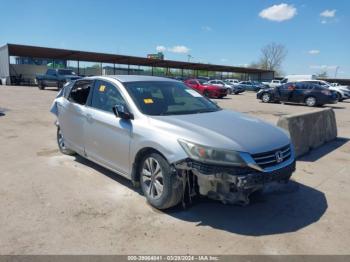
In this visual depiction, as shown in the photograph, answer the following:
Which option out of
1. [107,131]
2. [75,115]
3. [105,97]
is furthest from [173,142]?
[75,115]

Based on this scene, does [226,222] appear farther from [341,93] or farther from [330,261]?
[341,93]

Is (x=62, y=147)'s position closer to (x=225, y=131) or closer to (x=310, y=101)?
(x=225, y=131)

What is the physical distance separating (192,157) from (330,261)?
1.69 m

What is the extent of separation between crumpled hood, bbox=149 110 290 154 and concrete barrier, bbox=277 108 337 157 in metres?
2.40

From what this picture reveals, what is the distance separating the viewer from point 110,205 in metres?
4.27

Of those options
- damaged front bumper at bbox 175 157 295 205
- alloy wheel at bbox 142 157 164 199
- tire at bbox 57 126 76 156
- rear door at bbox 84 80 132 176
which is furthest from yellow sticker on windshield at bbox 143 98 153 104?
tire at bbox 57 126 76 156

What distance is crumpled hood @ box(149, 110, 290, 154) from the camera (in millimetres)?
3615

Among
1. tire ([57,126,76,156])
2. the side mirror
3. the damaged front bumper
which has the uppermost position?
the side mirror

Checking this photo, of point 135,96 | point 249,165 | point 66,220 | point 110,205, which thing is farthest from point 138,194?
point 249,165

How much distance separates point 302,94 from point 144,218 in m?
19.5

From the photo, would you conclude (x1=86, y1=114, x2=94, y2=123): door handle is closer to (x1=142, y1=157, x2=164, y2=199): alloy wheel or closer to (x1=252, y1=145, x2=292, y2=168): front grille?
(x1=142, y1=157, x2=164, y2=199): alloy wheel

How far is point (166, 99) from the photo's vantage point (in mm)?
4852

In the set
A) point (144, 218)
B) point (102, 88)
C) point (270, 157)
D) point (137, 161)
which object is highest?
point (102, 88)

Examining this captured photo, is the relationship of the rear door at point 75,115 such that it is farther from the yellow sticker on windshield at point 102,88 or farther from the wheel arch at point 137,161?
the wheel arch at point 137,161
